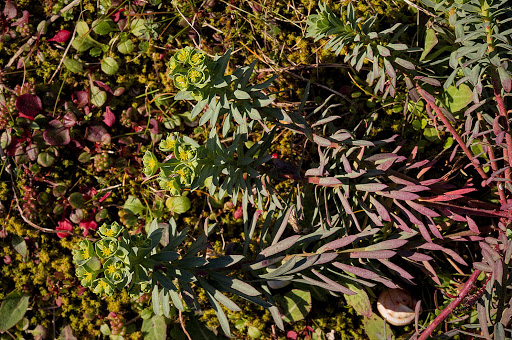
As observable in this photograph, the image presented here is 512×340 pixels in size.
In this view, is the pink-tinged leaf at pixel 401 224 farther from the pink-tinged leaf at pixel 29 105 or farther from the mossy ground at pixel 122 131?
the pink-tinged leaf at pixel 29 105

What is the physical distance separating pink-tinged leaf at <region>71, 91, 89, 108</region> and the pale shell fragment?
95.5 inches

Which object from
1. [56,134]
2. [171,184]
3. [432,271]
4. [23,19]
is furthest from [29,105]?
[432,271]

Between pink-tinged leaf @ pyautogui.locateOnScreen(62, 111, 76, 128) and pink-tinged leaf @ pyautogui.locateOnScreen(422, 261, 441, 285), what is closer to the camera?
pink-tinged leaf @ pyautogui.locateOnScreen(422, 261, 441, 285)

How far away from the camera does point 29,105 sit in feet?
9.92

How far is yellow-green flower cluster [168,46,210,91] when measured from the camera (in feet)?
5.81

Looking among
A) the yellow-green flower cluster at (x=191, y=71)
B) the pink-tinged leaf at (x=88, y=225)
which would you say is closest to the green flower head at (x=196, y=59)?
the yellow-green flower cluster at (x=191, y=71)

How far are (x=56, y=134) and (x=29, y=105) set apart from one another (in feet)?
0.91

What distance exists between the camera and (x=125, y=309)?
3.00 meters

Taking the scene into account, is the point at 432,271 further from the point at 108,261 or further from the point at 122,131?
the point at 122,131

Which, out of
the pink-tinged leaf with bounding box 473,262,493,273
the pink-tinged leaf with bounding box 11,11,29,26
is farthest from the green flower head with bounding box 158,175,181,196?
the pink-tinged leaf with bounding box 11,11,29,26

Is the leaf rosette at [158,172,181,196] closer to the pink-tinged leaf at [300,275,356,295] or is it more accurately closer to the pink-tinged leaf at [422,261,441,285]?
the pink-tinged leaf at [300,275,356,295]

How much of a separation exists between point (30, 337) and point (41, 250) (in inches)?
25.6

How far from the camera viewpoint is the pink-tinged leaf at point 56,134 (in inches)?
118

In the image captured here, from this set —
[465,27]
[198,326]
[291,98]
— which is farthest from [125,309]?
[465,27]
